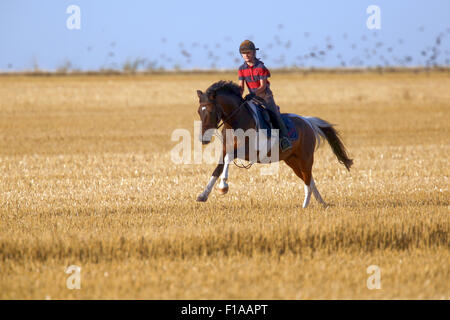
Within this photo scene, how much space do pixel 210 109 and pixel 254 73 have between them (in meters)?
1.16

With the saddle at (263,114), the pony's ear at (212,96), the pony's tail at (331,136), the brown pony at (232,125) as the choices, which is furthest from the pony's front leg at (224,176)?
the pony's tail at (331,136)

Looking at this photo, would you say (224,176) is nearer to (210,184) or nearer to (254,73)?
(210,184)

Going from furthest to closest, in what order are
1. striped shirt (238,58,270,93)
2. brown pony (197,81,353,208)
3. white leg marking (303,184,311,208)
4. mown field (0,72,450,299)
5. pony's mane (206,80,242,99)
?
white leg marking (303,184,311,208)
striped shirt (238,58,270,93)
pony's mane (206,80,242,99)
brown pony (197,81,353,208)
mown field (0,72,450,299)

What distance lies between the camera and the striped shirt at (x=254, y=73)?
1003 cm

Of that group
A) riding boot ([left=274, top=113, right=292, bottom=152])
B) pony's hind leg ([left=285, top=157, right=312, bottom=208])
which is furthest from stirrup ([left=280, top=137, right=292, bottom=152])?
pony's hind leg ([left=285, top=157, right=312, bottom=208])

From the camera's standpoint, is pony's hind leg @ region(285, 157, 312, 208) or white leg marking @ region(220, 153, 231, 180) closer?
white leg marking @ region(220, 153, 231, 180)

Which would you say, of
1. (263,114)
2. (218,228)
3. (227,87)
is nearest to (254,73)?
(227,87)

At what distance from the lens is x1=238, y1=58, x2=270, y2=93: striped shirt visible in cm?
1003

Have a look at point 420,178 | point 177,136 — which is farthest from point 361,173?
point 177,136

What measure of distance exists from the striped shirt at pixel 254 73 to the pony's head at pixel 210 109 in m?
0.53

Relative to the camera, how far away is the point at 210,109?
9383mm

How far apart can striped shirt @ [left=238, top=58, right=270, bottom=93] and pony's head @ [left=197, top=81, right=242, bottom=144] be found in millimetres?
534

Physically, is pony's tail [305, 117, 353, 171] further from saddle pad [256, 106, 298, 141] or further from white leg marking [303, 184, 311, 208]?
white leg marking [303, 184, 311, 208]

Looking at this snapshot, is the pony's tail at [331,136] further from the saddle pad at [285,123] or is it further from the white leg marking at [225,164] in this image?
the white leg marking at [225,164]
